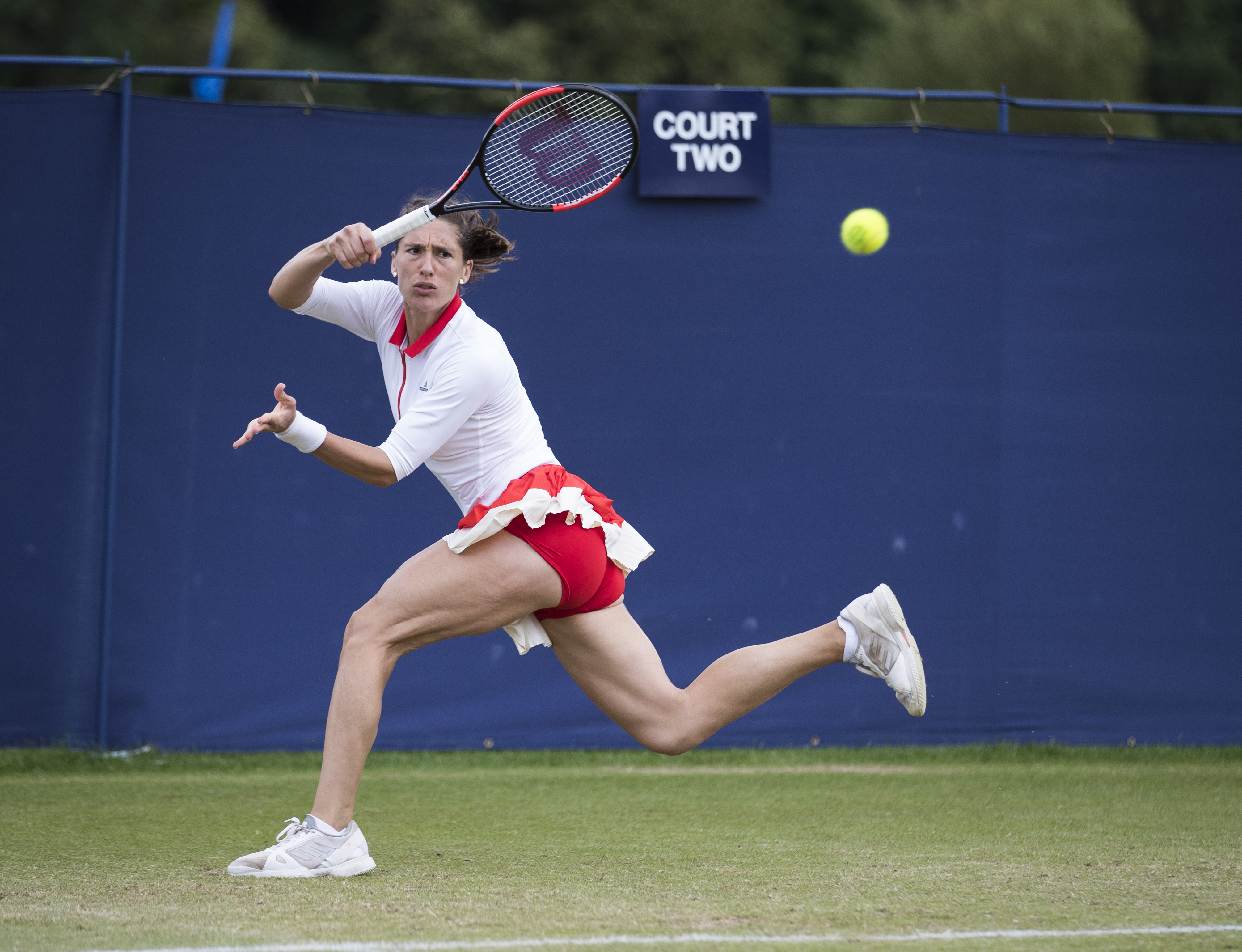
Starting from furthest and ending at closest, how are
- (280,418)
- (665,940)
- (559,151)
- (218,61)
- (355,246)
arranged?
(218,61), (559,151), (355,246), (280,418), (665,940)

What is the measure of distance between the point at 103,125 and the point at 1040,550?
403 centimetres

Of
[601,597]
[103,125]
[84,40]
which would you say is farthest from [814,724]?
[84,40]

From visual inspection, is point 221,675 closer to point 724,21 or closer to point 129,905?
point 129,905

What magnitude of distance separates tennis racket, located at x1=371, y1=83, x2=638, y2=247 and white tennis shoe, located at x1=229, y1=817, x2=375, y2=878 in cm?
169

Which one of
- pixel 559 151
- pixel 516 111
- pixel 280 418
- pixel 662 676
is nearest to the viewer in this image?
pixel 280 418

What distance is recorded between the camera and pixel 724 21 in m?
23.0

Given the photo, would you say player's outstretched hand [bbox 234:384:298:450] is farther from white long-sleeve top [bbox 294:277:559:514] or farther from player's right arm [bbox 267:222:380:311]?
player's right arm [bbox 267:222:380:311]

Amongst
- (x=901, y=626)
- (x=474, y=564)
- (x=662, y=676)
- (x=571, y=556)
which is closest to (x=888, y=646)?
(x=901, y=626)

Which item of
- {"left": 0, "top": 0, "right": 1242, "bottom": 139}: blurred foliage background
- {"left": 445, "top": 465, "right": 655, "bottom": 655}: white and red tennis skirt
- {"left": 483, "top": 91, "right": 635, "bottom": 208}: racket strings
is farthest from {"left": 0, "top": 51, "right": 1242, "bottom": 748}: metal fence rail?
{"left": 0, "top": 0, "right": 1242, "bottom": 139}: blurred foliage background

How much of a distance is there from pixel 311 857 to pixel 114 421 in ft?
7.93

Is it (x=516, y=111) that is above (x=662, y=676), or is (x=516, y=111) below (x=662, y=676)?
above

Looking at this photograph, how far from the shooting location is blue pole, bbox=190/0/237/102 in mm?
6008

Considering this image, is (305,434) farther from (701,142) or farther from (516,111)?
(701,142)

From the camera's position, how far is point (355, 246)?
343 cm
